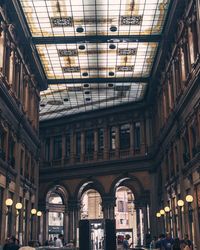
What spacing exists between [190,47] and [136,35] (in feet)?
21.7

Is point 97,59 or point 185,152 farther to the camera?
point 97,59

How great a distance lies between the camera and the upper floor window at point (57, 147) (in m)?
42.0

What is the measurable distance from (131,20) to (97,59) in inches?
215

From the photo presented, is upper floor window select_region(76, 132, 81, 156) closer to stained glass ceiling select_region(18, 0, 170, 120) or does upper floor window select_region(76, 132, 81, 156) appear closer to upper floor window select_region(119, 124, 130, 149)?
stained glass ceiling select_region(18, 0, 170, 120)

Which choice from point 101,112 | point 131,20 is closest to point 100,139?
point 101,112

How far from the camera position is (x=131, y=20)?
988 inches

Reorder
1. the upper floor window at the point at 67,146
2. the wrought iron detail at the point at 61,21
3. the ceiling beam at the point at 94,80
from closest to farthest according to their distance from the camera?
1. the wrought iron detail at the point at 61,21
2. the ceiling beam at the point at 94,80
3. the upper floor window at the point at 67,146

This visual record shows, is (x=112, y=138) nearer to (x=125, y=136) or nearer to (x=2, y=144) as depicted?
(x=125, y=136)

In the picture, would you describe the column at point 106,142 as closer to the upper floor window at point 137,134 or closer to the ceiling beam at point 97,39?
the upper floor window at point 137,134

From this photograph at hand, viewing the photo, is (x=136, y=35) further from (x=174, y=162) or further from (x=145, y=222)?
(x=145, y=222)

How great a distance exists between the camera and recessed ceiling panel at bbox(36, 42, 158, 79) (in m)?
28.1

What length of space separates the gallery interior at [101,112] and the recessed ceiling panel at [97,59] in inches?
2.7

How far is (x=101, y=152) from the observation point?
129 ft

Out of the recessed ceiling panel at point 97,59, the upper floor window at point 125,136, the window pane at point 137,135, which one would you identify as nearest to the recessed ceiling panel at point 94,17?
the recessed ceiling panel at point 97,59
